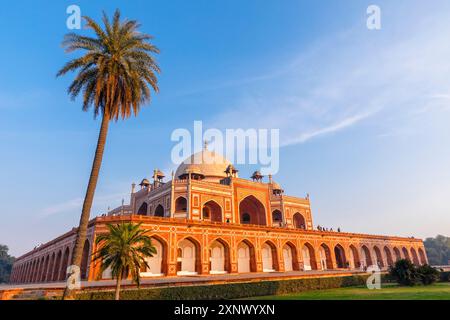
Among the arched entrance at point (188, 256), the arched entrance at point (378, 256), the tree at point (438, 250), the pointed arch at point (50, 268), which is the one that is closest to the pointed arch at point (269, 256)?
the arched entrance at point (188, 256)

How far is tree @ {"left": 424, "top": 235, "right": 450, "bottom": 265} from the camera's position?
97250mm

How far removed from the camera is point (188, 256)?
1288 inches

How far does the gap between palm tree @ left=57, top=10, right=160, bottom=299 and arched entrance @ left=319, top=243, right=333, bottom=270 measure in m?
35.4

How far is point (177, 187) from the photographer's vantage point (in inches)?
1670

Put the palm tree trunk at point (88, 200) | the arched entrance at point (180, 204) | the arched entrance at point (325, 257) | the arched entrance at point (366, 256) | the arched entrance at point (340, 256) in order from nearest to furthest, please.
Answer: the palm tree trunk at point (88, 200), the arched entrance at point (180, 204), the arched entrance at point (325, 257), the arched entrance at point (340, 256), the arched entrance at point (366, 256)

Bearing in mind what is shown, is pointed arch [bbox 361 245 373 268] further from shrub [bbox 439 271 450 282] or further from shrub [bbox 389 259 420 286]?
shrub [bbox 389 259 420 286]

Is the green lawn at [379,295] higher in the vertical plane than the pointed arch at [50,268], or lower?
lower

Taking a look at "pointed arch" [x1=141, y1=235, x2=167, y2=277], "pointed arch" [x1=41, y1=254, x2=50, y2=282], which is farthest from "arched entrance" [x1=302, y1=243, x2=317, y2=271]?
"pointed arch" [x1=41, y1=254, x2=50, y2=282]

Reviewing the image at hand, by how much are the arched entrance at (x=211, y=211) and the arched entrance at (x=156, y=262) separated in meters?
14.4

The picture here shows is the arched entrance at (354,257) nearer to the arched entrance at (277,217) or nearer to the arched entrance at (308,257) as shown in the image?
the arched entrance at (308,257)

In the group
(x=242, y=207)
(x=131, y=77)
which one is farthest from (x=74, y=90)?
(x=242, y=207)

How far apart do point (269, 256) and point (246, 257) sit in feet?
12.6

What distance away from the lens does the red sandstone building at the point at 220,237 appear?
3084 centimetres
